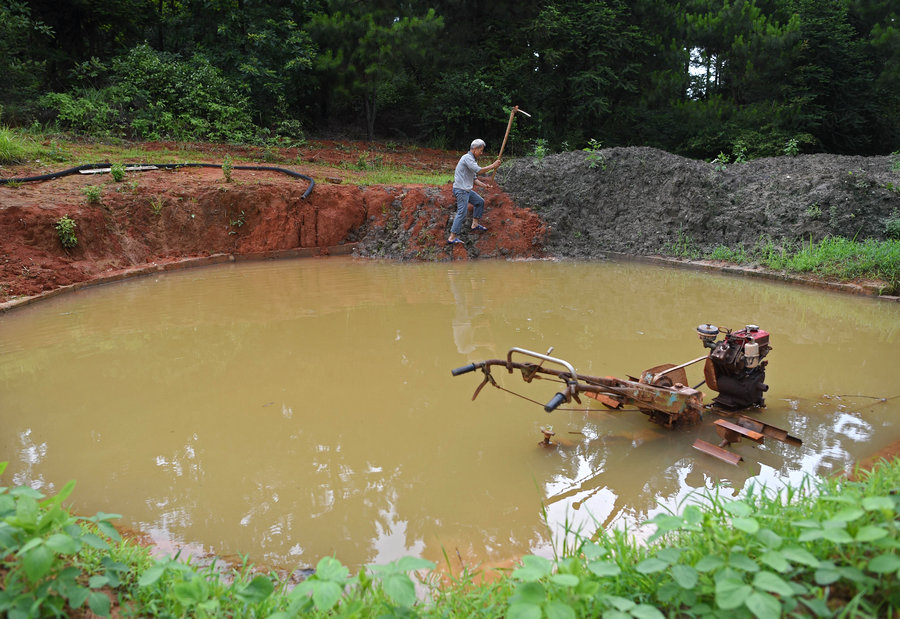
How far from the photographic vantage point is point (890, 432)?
4.14 m

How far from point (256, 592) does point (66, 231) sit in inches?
334

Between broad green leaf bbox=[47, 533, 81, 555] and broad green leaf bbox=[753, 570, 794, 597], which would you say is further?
broad green leaf bbox=[47, 533, 81, 555]

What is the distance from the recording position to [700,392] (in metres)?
4.02

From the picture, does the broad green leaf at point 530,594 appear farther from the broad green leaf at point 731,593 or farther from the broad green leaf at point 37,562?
the broad green leaf at point 37,562

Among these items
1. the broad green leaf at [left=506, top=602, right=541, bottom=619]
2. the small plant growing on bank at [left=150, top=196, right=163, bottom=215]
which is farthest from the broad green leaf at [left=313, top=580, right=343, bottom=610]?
the small plant growing on bank at [left=150, top=196, right=163, bottom=215]

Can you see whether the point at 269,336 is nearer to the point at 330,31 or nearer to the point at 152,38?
the point at 330,31

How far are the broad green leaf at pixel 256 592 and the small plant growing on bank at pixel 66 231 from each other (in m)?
8.41

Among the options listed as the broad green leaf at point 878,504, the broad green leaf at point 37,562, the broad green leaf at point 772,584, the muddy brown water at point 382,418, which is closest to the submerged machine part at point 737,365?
the muddy brown water at point 382,418

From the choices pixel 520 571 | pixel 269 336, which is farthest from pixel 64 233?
pixel 520 571

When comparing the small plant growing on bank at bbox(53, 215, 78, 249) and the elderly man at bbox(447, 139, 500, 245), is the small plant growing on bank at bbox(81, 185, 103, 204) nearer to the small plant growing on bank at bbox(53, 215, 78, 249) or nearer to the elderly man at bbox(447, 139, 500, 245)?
the small plant growing on bank at bbox(53, 215, 78, 249)

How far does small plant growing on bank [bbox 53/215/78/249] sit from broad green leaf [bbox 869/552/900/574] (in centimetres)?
984

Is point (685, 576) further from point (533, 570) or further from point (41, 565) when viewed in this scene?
point (41, 565)

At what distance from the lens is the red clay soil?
27.7ft

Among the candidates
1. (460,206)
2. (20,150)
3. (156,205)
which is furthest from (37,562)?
(20,150)
